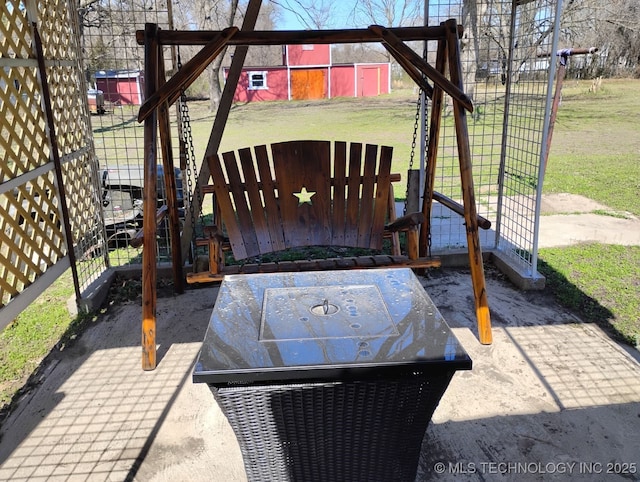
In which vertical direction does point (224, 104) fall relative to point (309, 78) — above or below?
below

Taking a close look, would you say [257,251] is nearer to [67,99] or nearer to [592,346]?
[67,99]

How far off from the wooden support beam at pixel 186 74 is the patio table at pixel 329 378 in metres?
1.44

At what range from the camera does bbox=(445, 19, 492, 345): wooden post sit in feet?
9.47

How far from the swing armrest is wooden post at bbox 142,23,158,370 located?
59.0 inches

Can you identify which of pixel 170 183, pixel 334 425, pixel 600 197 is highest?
pixel 170 183

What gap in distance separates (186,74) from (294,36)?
2.24 feet

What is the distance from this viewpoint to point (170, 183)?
11.0ft

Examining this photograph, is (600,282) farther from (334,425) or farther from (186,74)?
(186,74)

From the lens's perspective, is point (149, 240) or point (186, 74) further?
point (186, 74)

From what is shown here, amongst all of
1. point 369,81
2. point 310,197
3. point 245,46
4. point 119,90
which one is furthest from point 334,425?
point 369,81

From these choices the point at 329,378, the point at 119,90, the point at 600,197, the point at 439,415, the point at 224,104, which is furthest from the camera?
the point at 119,90

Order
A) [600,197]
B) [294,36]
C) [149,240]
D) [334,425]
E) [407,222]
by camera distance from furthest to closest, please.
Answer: [600,197] < [407,222] < [294,36] < [149,240] < [334,425]

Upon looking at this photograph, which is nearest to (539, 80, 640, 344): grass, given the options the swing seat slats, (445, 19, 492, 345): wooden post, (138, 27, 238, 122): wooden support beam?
(445, 19, 492, 345): wooden post

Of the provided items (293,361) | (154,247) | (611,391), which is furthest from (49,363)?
(611,391)
